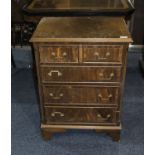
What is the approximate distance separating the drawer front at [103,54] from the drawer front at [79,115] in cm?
37

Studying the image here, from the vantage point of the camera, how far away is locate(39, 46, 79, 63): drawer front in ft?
5.34

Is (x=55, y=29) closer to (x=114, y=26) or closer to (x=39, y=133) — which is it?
(x=114, y=26)

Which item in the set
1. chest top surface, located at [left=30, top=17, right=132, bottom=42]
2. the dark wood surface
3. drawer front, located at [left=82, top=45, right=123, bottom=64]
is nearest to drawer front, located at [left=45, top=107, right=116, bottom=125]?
drawer front, located at [left=82, top=45, right=123, bottom=64]

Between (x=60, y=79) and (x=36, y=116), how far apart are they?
67 cm

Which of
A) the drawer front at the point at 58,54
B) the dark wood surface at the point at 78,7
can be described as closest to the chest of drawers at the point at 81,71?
the drawer front at the point at 58,54

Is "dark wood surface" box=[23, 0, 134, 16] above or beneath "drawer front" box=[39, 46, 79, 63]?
above

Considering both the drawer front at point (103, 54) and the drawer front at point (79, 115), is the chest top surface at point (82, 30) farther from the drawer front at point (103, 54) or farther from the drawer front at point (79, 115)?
the drawer front at point (79, 115)

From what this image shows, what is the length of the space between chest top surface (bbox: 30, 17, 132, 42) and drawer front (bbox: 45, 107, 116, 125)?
1.70ft

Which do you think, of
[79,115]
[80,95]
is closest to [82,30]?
[80,95]

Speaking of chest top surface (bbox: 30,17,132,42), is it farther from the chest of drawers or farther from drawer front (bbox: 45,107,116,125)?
drawer front (bbox: 45,107,116,125)
